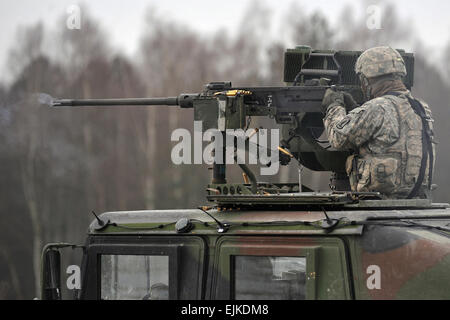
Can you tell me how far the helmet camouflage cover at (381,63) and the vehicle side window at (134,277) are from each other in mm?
2270

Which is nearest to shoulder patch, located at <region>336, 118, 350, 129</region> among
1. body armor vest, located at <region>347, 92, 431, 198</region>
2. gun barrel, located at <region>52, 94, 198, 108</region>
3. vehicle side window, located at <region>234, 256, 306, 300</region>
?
body armor vest, located at <region>347, 92, 431, 198</region>

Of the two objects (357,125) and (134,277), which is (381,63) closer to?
(357,125)

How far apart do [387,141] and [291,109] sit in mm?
1019

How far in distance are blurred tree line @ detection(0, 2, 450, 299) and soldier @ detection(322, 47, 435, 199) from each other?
59.3 ft

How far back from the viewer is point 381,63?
7406 millimetres

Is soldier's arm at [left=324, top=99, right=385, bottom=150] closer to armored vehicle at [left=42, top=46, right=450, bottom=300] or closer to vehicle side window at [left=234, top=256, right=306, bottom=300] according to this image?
armored vehicle at [left=42, top=46, right=450, bottom=300]

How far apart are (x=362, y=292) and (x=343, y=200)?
0.84m

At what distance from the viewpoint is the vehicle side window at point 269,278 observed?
20.1ft

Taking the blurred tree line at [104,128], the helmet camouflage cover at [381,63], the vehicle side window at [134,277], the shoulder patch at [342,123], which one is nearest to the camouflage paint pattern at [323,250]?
the vehicle side window at [134,277]

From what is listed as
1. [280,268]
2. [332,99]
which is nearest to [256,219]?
[280,268]

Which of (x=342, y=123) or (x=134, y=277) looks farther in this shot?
(x=342, y=123)

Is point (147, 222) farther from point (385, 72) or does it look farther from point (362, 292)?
point (385, 72)

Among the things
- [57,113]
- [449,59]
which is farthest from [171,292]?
[449,59]

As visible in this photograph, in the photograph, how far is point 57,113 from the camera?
28172 mm
